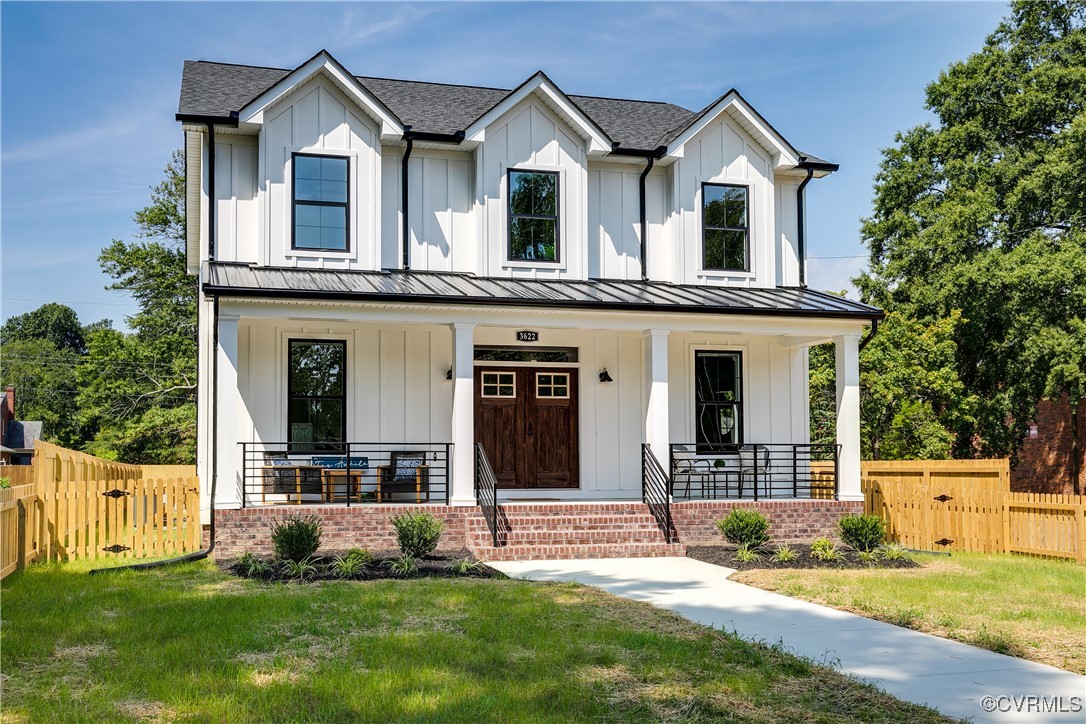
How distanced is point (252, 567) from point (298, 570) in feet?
1.99

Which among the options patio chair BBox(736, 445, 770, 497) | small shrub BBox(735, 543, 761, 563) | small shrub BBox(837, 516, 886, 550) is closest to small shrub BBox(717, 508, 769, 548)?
small shrub BBox(735, 543, 761, 563)

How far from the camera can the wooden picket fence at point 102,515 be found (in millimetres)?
13633

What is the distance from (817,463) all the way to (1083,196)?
1243 centimetres

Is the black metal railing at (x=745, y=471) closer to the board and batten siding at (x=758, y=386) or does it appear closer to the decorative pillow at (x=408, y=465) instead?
the board and batten siding at (x=758, y=386)

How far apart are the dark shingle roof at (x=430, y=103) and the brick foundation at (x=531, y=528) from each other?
7127 millimetres

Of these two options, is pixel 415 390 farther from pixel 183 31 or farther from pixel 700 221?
pixel 183 31

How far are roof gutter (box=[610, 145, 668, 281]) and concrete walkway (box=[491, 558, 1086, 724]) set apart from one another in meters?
7.58

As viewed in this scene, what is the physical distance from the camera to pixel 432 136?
18078 millimetres

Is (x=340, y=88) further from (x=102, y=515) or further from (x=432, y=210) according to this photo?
(x=102, y=515)

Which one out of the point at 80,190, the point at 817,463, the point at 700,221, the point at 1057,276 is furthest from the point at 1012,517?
the point at 80,190

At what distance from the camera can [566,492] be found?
19.0 m

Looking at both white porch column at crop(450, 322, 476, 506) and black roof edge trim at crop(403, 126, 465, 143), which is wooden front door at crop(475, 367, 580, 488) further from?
black roof edge trim at crop(403, 126, 465, 143)

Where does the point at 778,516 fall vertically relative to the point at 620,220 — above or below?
below

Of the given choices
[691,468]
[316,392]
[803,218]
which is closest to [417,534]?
[316,392]
